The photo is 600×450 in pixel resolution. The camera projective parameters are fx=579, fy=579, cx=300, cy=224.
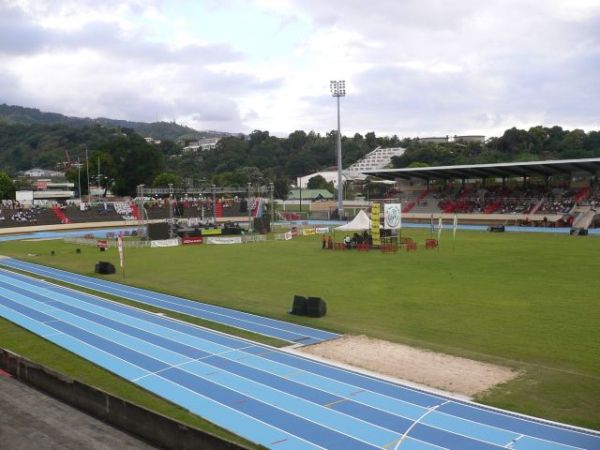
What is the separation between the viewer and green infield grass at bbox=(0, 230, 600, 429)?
11953 mm

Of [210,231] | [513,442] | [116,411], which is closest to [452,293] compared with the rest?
[513,442]

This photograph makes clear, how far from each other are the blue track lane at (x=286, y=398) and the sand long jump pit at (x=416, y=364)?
0.61 m

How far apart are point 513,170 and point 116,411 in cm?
5718

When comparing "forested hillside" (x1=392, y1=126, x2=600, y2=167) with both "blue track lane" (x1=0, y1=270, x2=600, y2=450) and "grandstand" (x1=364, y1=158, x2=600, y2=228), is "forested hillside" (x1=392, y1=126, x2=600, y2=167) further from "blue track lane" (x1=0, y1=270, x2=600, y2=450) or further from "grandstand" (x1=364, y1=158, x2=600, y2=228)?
"blue track lane" (x1=0, y1=270, x2=600, y2=450)

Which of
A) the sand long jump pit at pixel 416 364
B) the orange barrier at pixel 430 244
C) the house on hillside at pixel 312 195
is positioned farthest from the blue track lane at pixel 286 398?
the house on hillside at pixel 312 195

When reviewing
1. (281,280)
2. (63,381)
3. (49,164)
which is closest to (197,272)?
(281,280)

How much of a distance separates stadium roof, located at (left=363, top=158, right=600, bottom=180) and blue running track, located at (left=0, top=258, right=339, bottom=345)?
4426 centimetres

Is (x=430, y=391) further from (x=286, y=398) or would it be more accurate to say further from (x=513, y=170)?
(x=513, y=170)

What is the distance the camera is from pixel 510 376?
38.5 ft

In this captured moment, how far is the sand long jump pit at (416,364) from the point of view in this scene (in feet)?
37.4

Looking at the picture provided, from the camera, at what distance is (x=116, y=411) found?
9719 millimetres

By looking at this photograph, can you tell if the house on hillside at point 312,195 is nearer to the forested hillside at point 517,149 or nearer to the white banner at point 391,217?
the forested hillside at point 517,149

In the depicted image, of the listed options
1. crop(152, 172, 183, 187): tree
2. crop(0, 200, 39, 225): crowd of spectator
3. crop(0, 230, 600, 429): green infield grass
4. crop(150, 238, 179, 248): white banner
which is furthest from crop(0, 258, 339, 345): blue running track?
crop(152, 172, 183, 187): tree

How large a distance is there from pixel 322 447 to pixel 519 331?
330 inches
